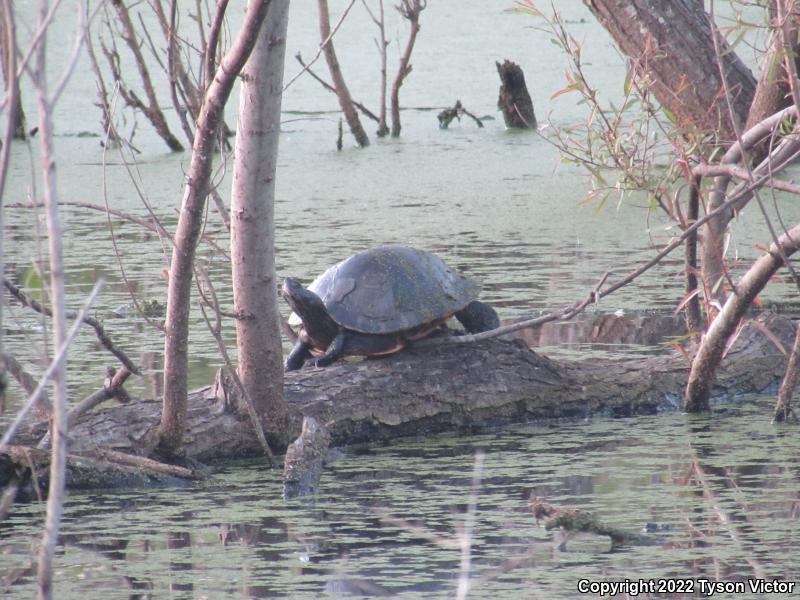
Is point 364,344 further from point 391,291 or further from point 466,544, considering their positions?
point 466,544

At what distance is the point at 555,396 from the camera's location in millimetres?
4129

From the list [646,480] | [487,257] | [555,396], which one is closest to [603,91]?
[487,257]

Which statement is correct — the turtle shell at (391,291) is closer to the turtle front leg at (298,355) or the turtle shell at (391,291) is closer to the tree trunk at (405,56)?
the turtle front leg at (298,355)

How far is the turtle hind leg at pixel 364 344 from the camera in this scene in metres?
4.11

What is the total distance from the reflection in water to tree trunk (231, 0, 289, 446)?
0.86ft

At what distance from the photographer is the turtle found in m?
4.09

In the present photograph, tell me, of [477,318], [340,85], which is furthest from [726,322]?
[340,85]

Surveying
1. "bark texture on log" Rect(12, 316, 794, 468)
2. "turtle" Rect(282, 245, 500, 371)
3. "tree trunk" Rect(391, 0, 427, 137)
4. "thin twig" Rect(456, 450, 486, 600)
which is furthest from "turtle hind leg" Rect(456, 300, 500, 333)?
"tree trunk" Rect(391, 0, 427, 137)

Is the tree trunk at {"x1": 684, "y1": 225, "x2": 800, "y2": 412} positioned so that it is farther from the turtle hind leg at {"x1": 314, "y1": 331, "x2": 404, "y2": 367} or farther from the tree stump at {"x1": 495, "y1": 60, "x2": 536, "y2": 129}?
the tree stump at {"x1": 495, "y1": 60, "x2": 536, "y2": 129}

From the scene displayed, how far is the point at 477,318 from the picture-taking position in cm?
442

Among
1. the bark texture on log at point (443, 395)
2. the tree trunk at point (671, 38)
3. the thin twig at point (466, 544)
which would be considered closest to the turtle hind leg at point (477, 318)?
the bark texture on log at point (443, 395)

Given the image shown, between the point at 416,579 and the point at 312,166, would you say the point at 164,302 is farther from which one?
the point at 312,166

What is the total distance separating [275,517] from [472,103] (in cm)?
951
